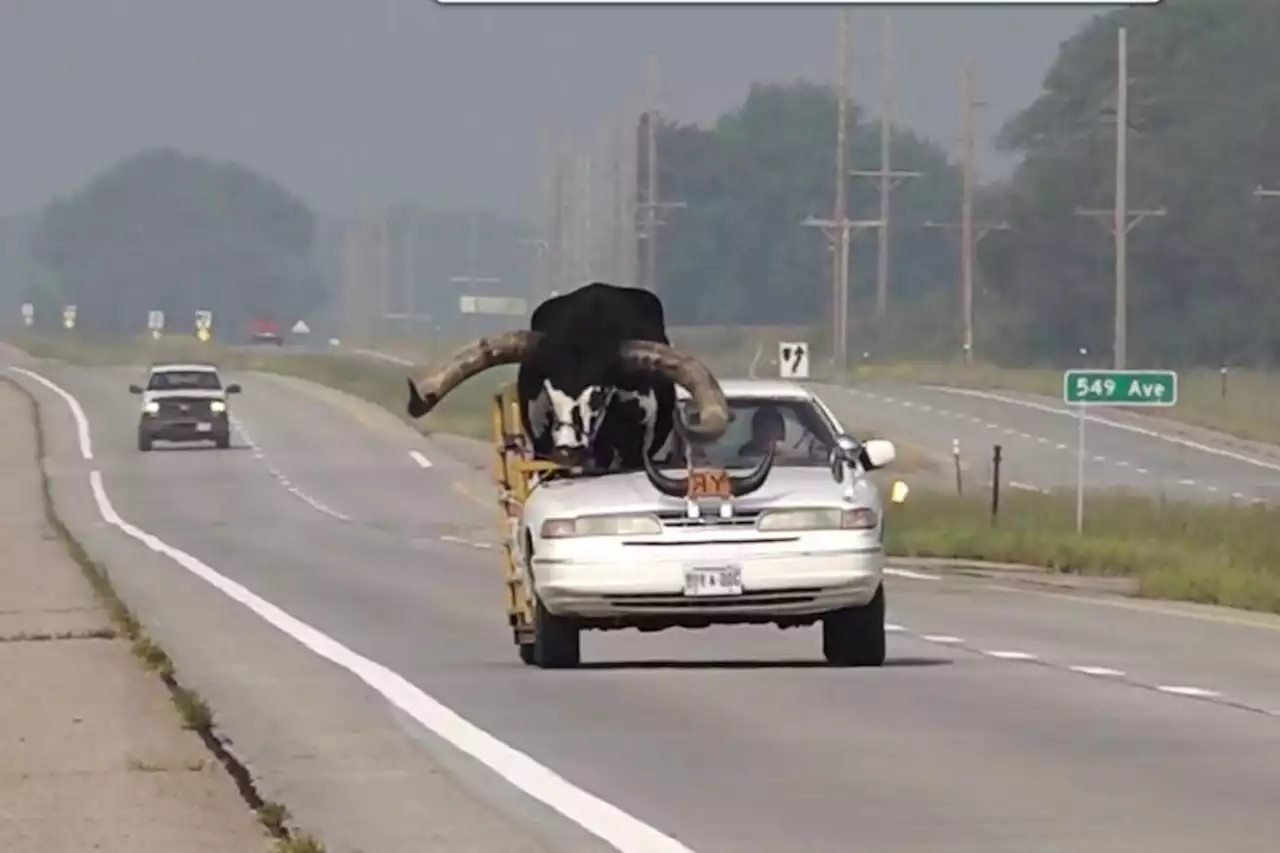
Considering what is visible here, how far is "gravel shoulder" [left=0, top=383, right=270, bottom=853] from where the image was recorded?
13.2 meters

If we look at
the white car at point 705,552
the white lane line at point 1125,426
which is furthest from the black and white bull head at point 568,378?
the white lane line at point 1125,426

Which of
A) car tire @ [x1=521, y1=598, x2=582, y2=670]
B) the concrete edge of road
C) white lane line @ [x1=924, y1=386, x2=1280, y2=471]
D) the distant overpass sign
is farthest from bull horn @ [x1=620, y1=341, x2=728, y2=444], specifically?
the distant overpass sign

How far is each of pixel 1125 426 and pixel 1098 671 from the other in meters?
72.2

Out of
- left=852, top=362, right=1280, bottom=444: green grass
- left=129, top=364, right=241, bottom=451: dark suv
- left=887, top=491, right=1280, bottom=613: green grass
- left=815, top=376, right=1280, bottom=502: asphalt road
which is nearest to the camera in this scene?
left=887, top=491, right=1280, bottom=613: green grass

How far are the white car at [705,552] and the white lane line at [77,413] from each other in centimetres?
6201

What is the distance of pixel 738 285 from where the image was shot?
174m

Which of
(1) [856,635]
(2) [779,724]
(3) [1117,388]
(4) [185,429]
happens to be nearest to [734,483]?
(1) [856,635]

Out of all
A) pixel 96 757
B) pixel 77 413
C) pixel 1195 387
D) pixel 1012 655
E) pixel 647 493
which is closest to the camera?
pixel 96 757

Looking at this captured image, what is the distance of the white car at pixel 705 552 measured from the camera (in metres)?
20.4

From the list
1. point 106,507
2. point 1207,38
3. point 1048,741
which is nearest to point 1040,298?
point 1207,38

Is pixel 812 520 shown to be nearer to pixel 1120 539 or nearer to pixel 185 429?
pixel 1120 539

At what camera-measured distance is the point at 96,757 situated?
1602cm

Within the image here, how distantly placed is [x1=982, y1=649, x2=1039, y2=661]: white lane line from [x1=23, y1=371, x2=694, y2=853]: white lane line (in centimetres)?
402

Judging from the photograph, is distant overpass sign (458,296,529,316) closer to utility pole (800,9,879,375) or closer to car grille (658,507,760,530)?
utility pole (800,9,879,375)
